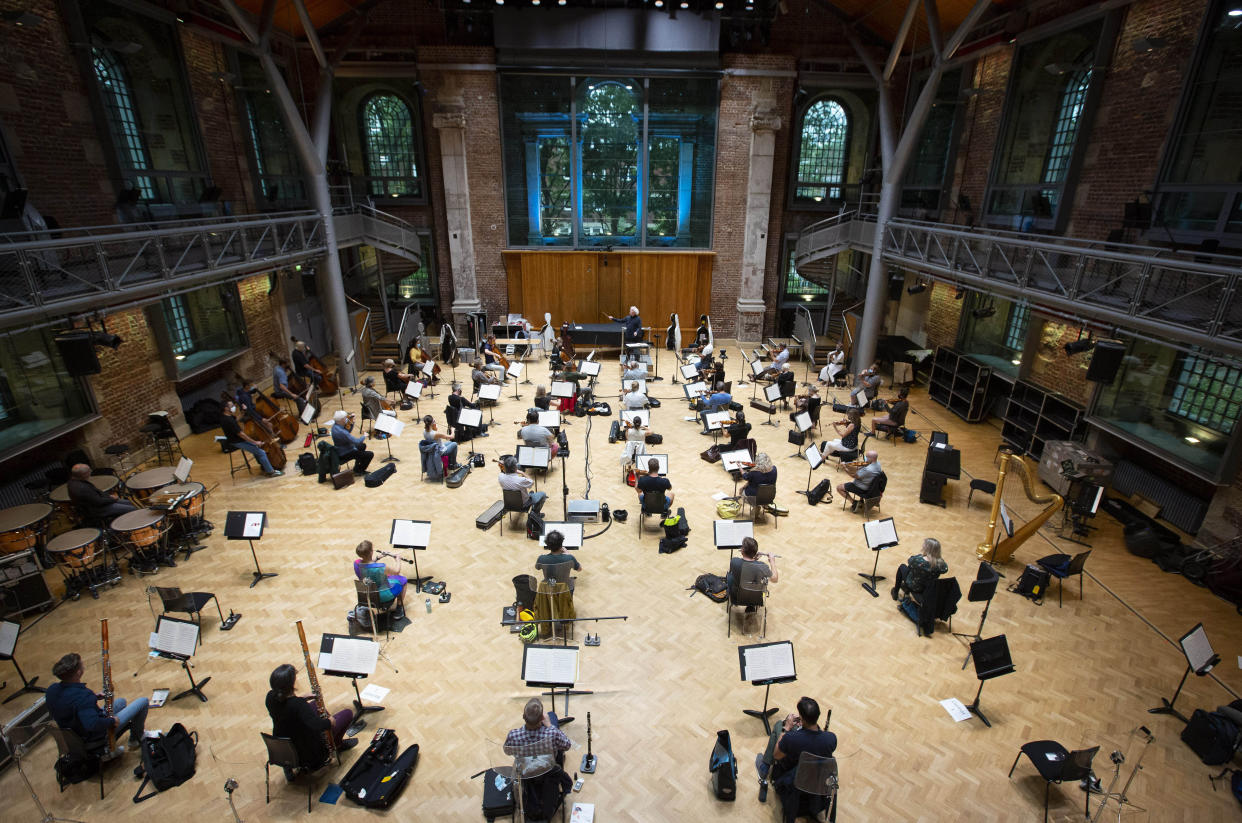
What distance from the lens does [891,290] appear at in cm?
1666

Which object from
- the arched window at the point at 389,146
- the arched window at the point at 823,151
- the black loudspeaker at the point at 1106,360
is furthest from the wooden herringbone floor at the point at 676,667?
the arched window at the point at 823,151

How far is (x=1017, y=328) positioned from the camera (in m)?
15.2

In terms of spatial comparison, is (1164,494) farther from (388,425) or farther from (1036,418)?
(388,425)

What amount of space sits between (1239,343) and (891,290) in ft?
31.7

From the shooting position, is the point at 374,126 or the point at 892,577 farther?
the point at 374,126

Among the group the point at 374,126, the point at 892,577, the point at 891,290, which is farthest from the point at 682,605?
the point at 374,126

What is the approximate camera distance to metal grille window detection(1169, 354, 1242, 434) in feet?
32.0

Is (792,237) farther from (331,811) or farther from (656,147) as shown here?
(331,811)

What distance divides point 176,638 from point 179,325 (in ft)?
34.9

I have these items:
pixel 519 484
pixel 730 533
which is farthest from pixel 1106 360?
pixel 519 484

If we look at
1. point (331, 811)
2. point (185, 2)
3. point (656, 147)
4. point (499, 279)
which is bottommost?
point (331, 811)

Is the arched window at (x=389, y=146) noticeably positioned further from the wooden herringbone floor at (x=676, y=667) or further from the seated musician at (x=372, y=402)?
the wooden herringbone floor at (x=676, y=667)

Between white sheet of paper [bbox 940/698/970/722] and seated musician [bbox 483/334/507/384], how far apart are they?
43.8 ft

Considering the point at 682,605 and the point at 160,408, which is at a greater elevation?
the point at 160,408
